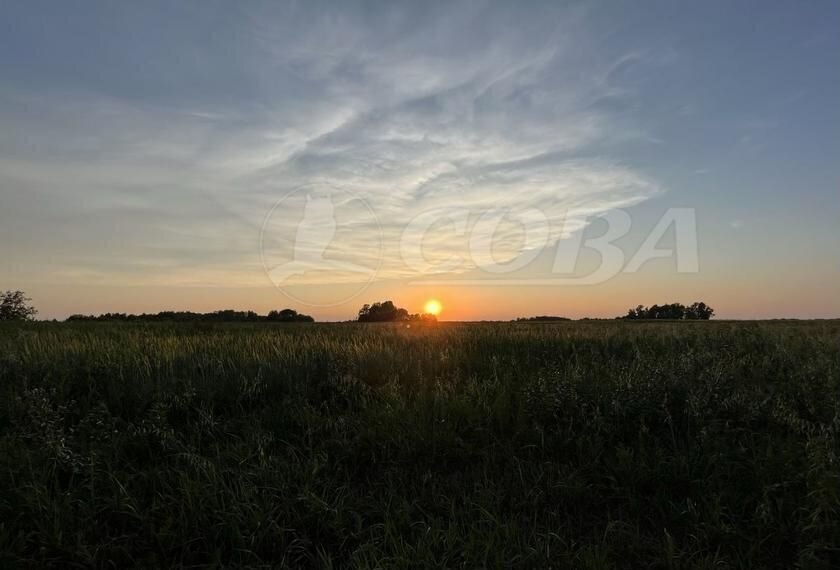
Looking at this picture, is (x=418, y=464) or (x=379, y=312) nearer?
(x=418, y=464)

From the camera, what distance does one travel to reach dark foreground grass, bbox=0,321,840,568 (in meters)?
3.59

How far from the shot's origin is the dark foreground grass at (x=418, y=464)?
359 centimetres

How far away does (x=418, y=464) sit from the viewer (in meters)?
4.62

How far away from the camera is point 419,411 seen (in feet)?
17.3

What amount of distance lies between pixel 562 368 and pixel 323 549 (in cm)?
444

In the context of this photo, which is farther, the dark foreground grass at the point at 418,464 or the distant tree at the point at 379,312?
the distant tree at the point at 379,312

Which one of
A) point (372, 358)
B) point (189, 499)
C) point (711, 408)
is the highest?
point (372, 358)

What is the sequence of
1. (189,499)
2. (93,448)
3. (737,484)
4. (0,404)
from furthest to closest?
1. (0,404)
2. (93,448)
3. (737,484)
4. (189,499)

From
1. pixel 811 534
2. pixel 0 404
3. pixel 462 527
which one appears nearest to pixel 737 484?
pixel 811 534

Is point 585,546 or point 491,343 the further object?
point 491,343

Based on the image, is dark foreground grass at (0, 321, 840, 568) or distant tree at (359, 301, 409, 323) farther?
distant tree at (359, 301, 409, 323)

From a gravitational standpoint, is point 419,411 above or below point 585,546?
above

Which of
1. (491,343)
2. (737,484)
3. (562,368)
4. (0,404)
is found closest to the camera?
(737,484)

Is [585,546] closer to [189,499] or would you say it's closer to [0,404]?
[189,499]
